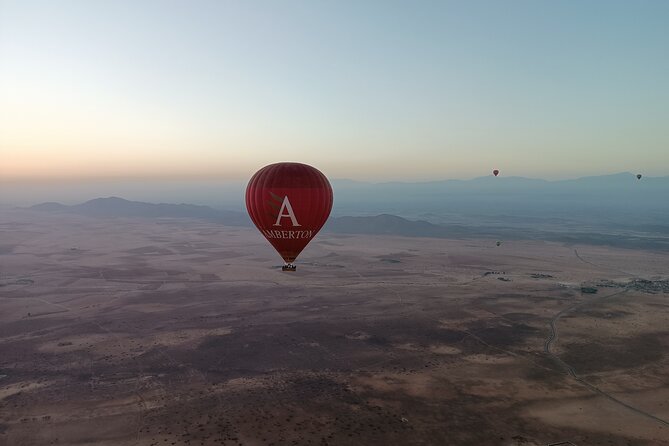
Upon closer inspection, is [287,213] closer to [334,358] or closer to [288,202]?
[288,202]

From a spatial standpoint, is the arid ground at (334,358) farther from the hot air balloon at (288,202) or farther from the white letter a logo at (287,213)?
the white letter a logo at (287,213)

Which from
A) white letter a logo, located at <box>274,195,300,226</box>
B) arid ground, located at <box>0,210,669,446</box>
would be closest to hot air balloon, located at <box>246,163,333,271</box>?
white letter a logo, located at <box>274,195,300,226</box>

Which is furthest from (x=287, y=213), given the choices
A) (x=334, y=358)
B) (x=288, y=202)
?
(x=334, y=358)

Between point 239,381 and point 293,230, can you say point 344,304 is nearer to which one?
point 239,381

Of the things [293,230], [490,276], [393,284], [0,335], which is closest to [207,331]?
[0,335]

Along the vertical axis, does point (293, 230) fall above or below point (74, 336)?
above

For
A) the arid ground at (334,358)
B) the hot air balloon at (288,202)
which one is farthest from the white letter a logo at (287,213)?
the arid ground at (334,358)
